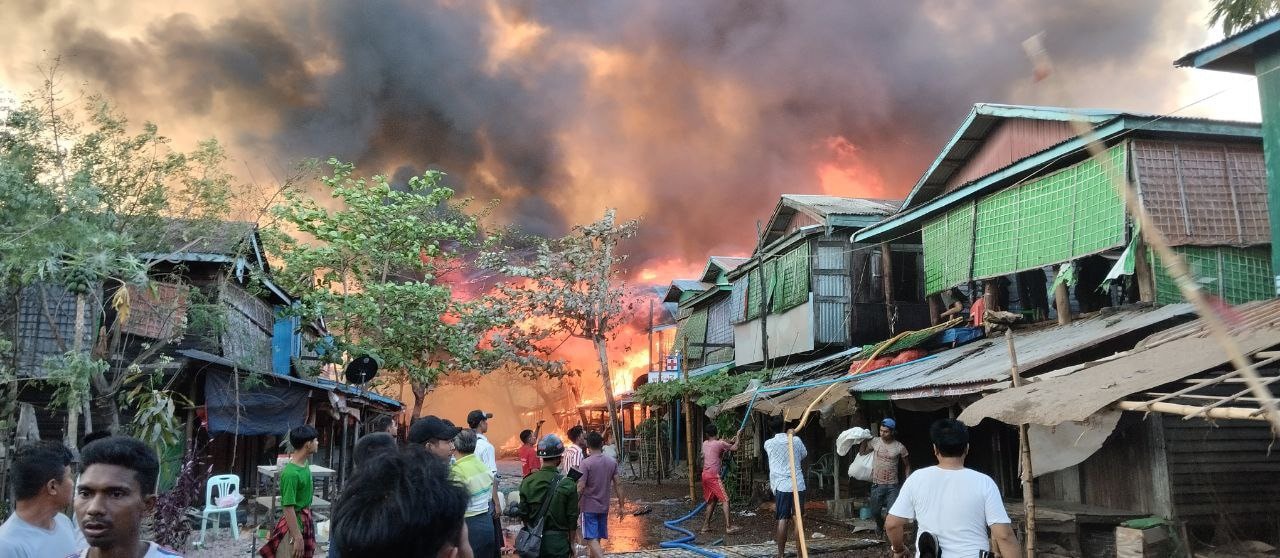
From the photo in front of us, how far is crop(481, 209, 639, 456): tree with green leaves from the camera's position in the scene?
27438 millimetres

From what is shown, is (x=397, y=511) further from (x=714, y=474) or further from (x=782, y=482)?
(x=714, y=474)

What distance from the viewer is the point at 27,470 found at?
152 inches

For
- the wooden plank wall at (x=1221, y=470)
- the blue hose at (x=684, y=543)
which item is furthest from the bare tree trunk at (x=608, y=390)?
the wooden plank wall at (x=1221, y=470)

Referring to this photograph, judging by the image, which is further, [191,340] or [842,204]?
[842,204]

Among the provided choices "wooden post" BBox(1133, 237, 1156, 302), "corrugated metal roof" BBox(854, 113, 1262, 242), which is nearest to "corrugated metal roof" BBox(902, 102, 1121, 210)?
"corrugated metal roof" BBox(854, 113, 1262, 242)

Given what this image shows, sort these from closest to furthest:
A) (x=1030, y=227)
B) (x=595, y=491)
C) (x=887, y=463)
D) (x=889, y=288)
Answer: (x=595, y=491), (x=887, y=463), (x=1030, y=227), (x=889, y=288)

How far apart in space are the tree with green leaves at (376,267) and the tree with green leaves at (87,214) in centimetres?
486

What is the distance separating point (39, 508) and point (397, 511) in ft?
8.92

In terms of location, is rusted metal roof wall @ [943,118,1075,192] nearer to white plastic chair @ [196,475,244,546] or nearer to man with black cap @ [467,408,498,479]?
man with black cap @ [467,408,498,479]

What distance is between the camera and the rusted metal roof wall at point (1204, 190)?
11023 millimetres

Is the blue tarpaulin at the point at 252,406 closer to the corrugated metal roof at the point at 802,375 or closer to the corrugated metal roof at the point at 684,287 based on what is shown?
the corrugated metal roof at the point at 802,375

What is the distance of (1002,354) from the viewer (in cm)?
1110

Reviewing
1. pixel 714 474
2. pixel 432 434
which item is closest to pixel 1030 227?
pixel 714 474

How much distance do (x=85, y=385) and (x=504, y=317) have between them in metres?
16.2
